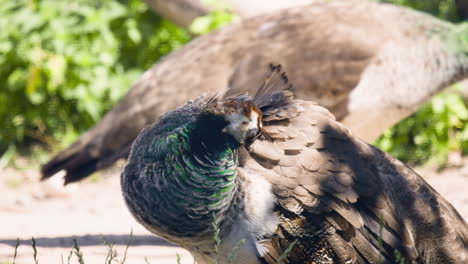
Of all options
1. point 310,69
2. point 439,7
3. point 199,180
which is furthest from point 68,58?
point 199,180

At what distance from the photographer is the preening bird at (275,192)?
101 inches

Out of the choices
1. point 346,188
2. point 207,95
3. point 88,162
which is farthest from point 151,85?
point 346,188

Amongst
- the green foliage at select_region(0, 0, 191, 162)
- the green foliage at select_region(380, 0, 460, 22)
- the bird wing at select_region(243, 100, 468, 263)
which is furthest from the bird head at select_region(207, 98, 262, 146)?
the green foliage at select_region(380, 0, 460, 22)

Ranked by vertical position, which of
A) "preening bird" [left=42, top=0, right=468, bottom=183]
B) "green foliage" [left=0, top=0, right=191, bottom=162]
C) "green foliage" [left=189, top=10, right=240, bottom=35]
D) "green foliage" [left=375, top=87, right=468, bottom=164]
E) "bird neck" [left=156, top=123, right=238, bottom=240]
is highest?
"bird neck" [left=156, top=123, right=238, bottom=240]

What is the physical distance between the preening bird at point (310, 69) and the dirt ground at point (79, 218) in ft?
1.30

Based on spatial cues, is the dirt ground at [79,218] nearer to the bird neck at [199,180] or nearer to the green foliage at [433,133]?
the green foliage at [433,133]

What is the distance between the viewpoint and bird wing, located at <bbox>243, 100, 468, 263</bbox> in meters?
2.68

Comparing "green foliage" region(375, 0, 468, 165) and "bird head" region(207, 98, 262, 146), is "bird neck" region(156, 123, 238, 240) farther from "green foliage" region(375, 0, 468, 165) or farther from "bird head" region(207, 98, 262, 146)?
"green foliage" region(375, 0, 468, 165)

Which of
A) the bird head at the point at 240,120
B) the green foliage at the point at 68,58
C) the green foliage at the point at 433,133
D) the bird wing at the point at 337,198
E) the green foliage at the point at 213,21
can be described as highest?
the bird head at the point at 240,120

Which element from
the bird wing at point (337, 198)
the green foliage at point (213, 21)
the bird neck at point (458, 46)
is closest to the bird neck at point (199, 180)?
the bird wing at point (337, 198)

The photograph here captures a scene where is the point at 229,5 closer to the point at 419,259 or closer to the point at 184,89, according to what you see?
the point at 184,89

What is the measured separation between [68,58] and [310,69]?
3.43 meters

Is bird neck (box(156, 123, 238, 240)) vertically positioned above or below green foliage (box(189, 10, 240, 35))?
above

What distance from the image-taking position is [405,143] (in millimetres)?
6738
